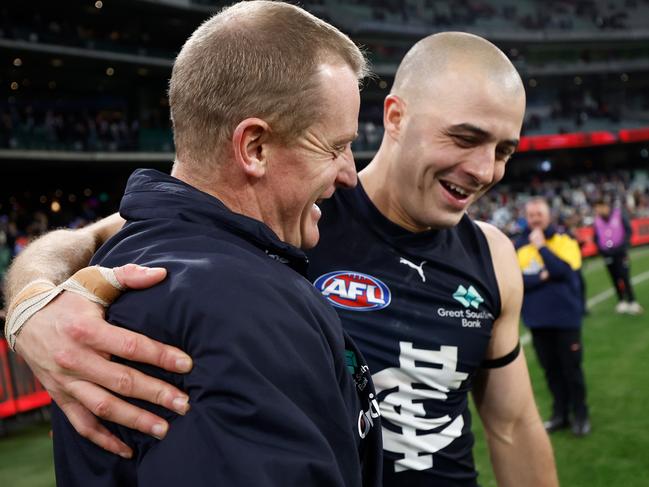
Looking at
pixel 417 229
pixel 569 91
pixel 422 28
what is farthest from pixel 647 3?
pixel 417 229

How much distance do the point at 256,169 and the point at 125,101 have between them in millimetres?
29950

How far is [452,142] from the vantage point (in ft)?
6.75

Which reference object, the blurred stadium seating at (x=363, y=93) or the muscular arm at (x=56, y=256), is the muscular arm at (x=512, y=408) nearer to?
the muscular arm at (x=56, y=256)

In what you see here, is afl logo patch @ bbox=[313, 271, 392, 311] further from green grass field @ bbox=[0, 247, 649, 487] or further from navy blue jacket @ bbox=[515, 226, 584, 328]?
navy blue jacket @ bbox=[515, 226, 584, 328]

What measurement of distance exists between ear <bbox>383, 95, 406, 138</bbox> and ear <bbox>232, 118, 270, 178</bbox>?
1.08 m

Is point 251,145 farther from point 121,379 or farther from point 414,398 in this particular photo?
point 414,398

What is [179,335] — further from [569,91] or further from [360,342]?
[569,91]

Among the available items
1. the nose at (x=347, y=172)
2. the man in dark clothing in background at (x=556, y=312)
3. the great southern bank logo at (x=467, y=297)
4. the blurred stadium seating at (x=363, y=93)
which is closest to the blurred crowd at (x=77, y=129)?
the blurred stadium seating at (x=363, y=93)

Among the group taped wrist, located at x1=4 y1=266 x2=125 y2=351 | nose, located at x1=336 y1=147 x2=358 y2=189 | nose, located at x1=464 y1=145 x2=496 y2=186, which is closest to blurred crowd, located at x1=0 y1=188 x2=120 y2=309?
nose, located at x1=464 y1=145 x2=496 y2=186

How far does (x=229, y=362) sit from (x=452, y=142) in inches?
53.9

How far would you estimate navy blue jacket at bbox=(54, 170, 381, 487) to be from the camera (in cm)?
91

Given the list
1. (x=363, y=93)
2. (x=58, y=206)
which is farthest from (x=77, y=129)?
(x=363, y=93)

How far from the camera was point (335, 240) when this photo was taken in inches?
87.4

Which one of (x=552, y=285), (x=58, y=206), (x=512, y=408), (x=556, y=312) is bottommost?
(x=58, y=206)
